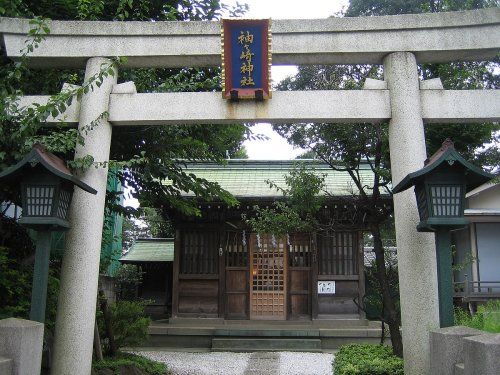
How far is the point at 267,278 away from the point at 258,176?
3.68 metres

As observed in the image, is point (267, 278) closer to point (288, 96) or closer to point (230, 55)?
point (288, 96)

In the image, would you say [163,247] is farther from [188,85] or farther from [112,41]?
[112,41]

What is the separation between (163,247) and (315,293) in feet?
21.3

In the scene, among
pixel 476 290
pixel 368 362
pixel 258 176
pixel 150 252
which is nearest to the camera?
pixel 368 362

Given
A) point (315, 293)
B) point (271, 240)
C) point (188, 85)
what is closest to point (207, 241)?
point (271, 240)

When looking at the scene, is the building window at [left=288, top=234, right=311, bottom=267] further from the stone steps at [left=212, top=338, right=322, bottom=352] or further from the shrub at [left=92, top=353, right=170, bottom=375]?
the shrub at [left=92, top=353, right=170, bottom=375]

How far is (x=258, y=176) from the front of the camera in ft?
56.2

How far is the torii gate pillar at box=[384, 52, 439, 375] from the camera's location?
585cm

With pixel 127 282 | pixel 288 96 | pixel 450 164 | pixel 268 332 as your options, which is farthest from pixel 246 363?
pixel 450 164

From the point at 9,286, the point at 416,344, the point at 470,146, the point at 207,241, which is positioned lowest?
the point at 416,344

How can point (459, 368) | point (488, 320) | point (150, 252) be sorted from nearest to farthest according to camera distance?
point (459, 368) → point (488, 320) → point (150, 252)

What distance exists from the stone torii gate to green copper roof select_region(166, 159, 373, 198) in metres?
8.04

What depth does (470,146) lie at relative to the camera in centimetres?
951

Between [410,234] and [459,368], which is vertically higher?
[410,234]
